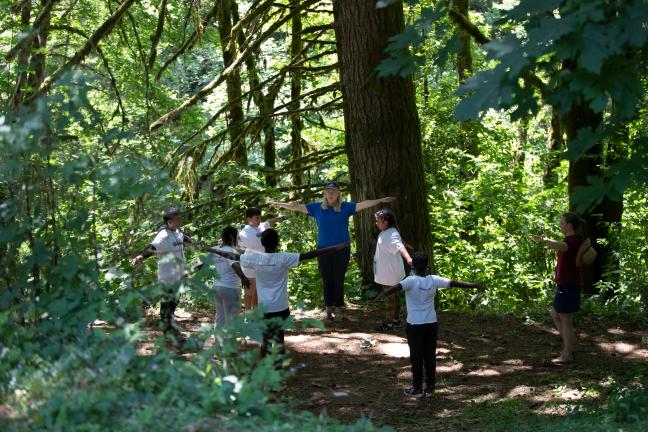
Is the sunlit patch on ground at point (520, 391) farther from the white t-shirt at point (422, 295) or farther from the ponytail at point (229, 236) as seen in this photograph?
the ponytail at point (229, 236)

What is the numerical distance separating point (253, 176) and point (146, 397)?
10.2 metres

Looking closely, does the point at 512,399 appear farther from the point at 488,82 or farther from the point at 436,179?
the point at 436,179

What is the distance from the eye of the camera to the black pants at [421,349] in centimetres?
831

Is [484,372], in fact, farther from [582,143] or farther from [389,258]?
[582,143]

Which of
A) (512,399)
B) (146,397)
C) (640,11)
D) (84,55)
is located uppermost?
(84,55)

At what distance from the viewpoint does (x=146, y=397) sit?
4.56 meters

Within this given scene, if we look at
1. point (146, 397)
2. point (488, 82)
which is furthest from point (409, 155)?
point (146, 397)

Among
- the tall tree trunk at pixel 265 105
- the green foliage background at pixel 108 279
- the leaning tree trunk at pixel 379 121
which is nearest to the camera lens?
the green foliage background at pixel 108 279

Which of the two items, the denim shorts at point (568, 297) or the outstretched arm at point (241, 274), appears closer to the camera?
the outstretched arm at point (241, 274)

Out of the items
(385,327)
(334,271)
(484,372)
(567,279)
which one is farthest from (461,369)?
(334,271)

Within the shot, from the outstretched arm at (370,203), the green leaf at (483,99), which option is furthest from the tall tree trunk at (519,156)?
the green leaf at (483,99)

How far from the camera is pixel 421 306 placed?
825 centimetres

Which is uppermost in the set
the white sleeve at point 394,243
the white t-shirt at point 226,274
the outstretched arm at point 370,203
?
the outstretched arm at point 370,203

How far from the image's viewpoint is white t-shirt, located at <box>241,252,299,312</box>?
8.55m
